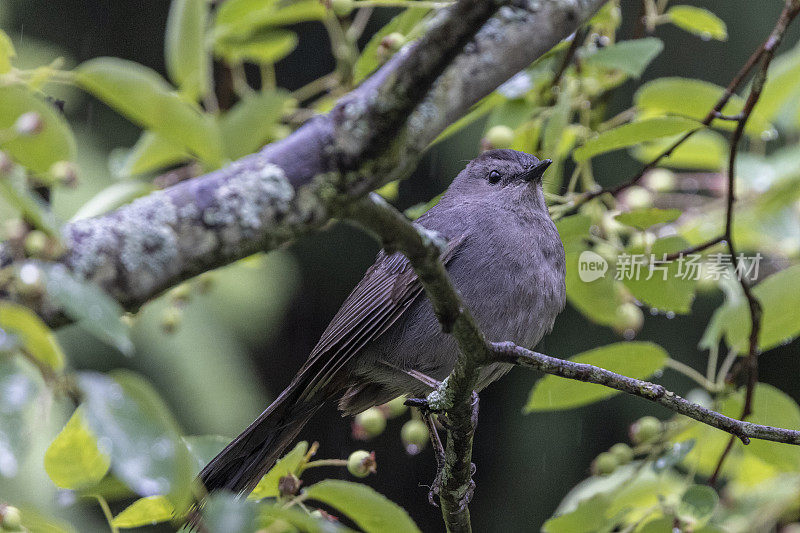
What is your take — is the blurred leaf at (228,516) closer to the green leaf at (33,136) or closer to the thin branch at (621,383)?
the thin branch at (621,383)

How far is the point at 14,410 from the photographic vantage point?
3.21 ft

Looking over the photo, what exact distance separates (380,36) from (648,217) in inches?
42.3

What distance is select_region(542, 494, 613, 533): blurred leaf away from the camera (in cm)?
225

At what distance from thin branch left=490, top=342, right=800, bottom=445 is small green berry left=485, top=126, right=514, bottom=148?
1.14m

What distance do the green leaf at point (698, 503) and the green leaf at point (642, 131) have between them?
3.41 ft

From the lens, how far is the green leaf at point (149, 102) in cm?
171

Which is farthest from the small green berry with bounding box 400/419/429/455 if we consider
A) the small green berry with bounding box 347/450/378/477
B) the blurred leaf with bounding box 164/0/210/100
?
the blurred leaf with bounding box 164/0/210/100

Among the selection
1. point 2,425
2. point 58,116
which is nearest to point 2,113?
point 58,116

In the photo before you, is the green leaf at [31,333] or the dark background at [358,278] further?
the dark background at [358,278]

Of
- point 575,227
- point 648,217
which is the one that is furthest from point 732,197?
point 575,227

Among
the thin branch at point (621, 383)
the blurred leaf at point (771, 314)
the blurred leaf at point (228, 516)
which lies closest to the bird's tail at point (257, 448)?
the thin branch at point (621, 383)

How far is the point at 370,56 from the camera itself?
103 inches

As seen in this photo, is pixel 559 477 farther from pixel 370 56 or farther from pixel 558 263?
pixel 370 56

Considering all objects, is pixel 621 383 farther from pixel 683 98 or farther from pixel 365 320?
pixel 683 98
